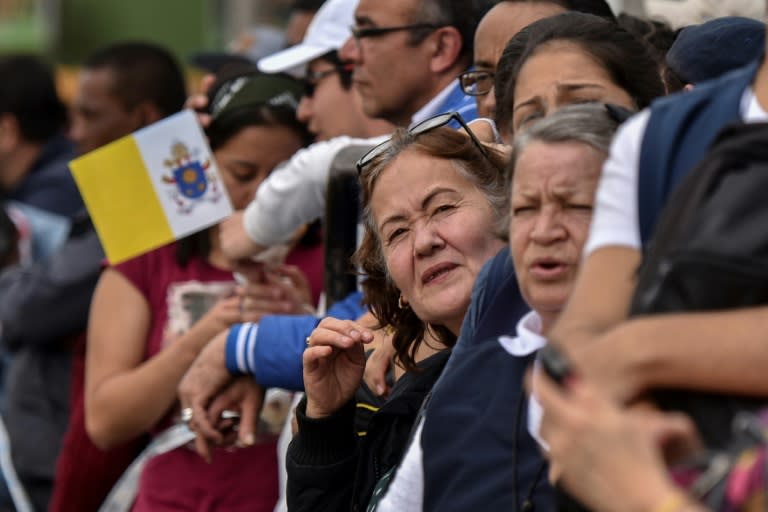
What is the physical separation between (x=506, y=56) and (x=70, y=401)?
95.2 inches

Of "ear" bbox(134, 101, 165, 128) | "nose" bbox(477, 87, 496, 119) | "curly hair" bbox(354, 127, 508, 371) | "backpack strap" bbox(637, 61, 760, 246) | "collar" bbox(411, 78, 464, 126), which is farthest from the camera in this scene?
"ear" bbox(134, 101, 165, 128)

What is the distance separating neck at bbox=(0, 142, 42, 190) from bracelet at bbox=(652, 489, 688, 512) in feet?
17.6

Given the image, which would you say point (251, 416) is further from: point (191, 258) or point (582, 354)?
point (582, 354)

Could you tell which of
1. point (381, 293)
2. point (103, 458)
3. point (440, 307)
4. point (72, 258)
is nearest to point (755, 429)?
point (440, 307)

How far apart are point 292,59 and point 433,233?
69.3 inches

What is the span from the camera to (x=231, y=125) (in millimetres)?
4414

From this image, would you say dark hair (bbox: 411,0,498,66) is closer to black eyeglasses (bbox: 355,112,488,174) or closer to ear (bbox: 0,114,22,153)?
black eyeglasses (bbox: 355,112,488,174)

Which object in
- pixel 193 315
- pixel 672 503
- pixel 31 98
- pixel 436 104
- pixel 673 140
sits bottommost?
pixel 31 98

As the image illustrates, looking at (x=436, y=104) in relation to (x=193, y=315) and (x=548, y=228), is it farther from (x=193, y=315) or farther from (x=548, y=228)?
(x=548, y=228)

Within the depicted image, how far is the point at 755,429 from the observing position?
1.73m

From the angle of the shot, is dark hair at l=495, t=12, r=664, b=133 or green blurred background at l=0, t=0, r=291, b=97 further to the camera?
green blurred background at l=0, t=0, r=291, b=97

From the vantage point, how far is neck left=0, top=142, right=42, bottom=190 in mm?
6699

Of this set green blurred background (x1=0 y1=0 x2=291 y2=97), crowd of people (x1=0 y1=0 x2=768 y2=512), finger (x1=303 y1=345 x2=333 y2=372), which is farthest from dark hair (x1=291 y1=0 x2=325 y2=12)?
green blurred background (x1=0 y1=0 x2=291 y2=97)

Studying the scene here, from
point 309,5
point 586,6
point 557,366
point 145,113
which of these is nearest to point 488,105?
point 586,6
